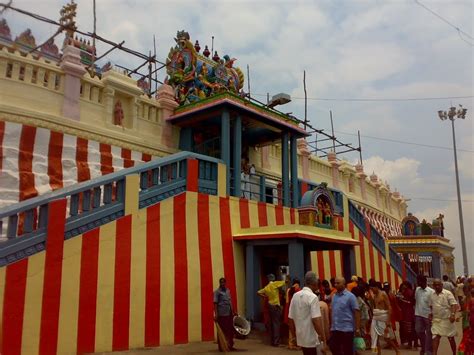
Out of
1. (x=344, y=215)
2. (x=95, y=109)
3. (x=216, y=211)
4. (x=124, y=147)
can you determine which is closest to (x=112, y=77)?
(x=95, y=109)

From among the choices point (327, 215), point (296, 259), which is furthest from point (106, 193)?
point (327, 215)

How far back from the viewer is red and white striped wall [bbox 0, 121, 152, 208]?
32.0 ft

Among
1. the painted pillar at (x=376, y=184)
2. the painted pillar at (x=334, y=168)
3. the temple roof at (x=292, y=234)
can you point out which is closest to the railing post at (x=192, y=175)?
the temple roof at (x=292, y=234)

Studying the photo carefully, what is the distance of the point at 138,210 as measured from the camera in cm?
902

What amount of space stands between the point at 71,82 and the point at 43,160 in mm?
2314

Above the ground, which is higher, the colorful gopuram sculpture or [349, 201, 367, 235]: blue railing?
the colorful gopuram sculpture

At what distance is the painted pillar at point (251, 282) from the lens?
35.4ft

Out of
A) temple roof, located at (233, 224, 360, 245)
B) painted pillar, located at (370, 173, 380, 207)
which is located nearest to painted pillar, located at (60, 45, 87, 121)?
temple roof, located at (233, 224, 360, 245)

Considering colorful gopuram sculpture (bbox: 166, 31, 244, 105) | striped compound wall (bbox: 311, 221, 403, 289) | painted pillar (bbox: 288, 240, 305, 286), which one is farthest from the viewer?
colorful gopuram sculpture (bbox: 166, 31, 244, 105)

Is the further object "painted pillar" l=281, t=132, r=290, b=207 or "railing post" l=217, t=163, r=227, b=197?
"painted pillar" l=281, t=132, r=290, b=207

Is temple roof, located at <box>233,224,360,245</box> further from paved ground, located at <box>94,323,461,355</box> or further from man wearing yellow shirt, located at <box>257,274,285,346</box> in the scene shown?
paved ground, located at <box>94,323,461,355</box>

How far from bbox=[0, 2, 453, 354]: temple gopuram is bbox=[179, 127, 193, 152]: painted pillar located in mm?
42

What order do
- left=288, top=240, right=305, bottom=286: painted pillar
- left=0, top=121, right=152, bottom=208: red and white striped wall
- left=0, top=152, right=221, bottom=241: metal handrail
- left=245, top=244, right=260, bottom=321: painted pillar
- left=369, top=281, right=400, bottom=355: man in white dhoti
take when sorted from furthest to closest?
left=245, top=244, right=260, bottom=321: painted pillar → left=288, top=240, right=305, bottom=286: painted pillar → left=0, top=121, right=152, bottom=208: red and white striped wall → left=369, top=281, right=400, bottom=355: man in white dhoti → left=0, top=152, right=221, bottom=241: metal handrail

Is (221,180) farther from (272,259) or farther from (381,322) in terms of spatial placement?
(381,322)
